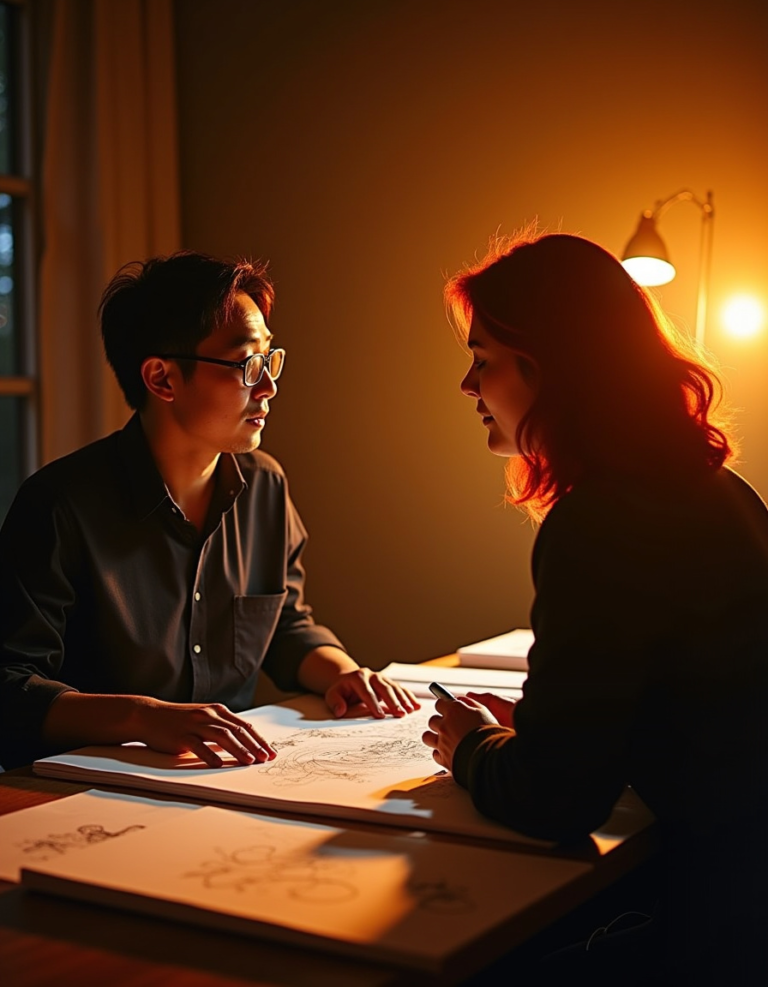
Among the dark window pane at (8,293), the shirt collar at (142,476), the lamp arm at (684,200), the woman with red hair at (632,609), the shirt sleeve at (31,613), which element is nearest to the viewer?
the woman with red hair at (632,609)

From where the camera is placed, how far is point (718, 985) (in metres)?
1.09

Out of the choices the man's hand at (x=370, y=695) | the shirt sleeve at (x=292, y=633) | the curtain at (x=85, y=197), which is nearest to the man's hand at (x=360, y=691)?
the man's hand at (x=370, y=695)

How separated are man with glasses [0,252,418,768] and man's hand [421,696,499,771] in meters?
0.37

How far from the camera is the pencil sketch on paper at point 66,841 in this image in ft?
3.48

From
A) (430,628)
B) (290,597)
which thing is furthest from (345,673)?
(430,628)

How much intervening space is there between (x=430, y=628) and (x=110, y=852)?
2019 millimetres

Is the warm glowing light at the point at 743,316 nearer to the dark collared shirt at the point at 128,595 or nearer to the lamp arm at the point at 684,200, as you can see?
the lamp arm at the point at 684,200

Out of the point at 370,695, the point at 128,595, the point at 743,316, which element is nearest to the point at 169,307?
the point at 128,595

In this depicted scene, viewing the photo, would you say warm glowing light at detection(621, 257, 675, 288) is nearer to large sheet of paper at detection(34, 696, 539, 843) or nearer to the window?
large sheet of paper at detection(34, 696, 539, 843)

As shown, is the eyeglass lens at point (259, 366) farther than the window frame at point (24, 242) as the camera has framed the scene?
No

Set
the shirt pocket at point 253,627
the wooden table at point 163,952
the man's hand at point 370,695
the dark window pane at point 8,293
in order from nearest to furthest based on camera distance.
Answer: the wooden table at point 163,952, the man's hand at point 370,695, the shirt pocket at point 253,627, the dark window pane at point 8,293

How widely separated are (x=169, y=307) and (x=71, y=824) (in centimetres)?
95

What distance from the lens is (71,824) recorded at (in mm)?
1158

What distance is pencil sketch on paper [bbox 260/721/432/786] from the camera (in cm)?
131
